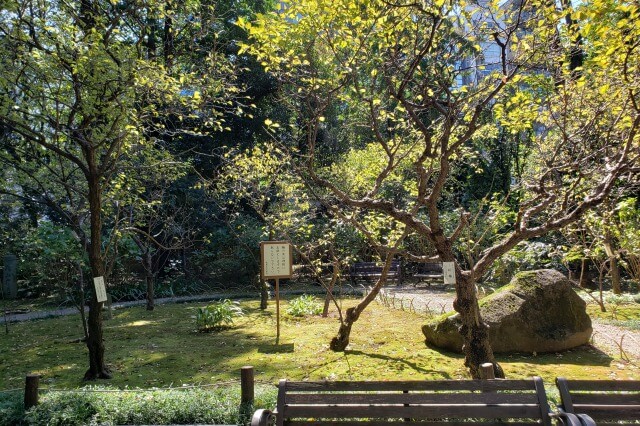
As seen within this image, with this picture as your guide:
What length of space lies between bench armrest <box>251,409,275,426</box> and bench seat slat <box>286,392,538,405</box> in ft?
0.59

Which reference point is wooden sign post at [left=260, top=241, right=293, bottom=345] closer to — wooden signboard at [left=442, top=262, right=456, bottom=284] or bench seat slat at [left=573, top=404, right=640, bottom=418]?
wooden signboard at [left=442, top=262, right=456, bottom=284]

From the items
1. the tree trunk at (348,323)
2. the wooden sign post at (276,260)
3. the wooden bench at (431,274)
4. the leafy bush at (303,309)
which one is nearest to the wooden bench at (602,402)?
the tree trunk at (348,323)

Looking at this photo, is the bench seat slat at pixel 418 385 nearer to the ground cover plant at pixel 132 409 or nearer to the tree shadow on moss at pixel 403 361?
the ground cover plant at pixel 132 409

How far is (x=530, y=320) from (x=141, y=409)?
5.79 m

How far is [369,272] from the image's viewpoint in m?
18.4

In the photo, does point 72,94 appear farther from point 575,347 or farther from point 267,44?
point 575,347

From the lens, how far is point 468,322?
5.48m

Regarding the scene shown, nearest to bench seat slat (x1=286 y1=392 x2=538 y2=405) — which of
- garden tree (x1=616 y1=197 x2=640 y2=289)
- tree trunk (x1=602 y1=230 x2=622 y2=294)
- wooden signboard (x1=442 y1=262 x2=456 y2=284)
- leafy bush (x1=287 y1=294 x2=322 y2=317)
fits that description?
wooden signboard (x1=442 y1=262 x2=456 y2=284)

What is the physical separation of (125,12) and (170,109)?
4.95ft

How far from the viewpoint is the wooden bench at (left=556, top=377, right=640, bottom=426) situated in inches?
134

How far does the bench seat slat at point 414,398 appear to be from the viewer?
11.1ft

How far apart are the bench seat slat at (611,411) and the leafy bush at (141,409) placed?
2.56 m

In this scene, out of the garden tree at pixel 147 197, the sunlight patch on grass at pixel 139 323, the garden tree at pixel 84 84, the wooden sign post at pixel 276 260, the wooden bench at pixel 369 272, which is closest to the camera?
the garden tree at pixel 84 84

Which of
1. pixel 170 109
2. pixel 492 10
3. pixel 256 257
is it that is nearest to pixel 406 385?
pixel 492 10
